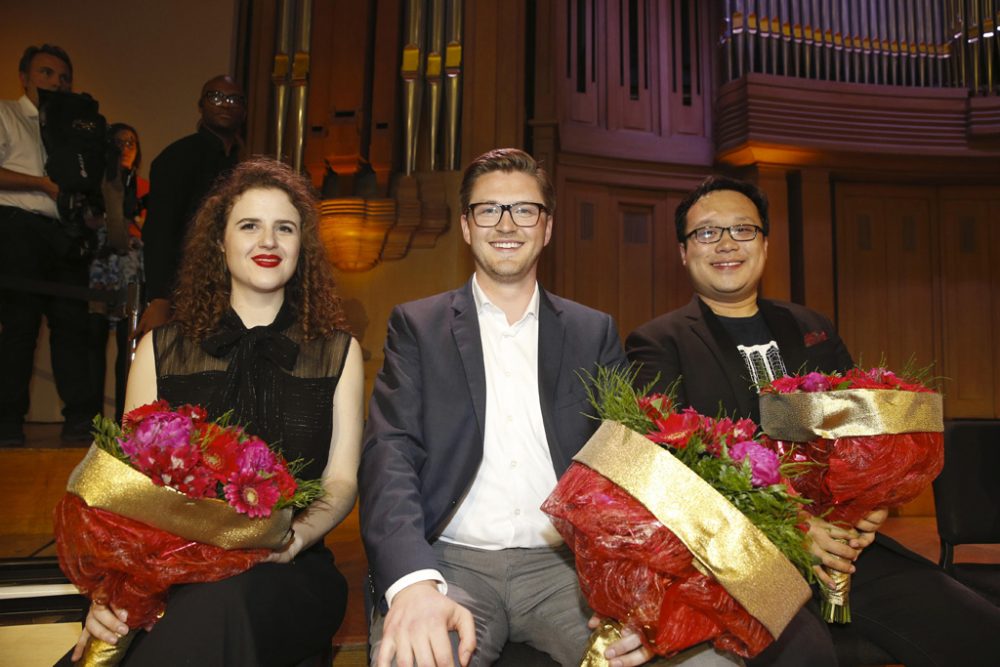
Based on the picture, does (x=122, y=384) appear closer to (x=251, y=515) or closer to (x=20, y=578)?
(x=20, y=578)

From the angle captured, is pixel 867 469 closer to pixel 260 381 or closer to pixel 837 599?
pixel 837 599

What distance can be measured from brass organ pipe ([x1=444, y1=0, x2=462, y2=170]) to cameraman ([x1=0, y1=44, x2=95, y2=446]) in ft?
6.67

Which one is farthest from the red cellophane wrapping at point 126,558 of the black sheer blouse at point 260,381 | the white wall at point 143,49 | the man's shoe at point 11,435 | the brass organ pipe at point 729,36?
the brass organ pipe at point 729,36

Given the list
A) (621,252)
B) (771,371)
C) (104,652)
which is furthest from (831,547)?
(621,252)

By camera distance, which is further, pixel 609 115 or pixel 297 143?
pixel 609 115

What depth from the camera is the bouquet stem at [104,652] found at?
1433mm

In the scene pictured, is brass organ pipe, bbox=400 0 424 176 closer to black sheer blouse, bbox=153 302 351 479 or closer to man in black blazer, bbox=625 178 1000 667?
man in black blazer, bbox=625 178 1000 667

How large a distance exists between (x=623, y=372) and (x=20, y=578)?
2.22 metres

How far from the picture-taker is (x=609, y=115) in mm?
5145

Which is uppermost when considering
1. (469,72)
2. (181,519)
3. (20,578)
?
(469,72)

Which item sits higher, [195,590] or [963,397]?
[963,397]

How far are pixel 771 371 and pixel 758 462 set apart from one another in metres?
1.21

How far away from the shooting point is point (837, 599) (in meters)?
1.91

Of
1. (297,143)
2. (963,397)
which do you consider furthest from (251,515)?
(963,397)
